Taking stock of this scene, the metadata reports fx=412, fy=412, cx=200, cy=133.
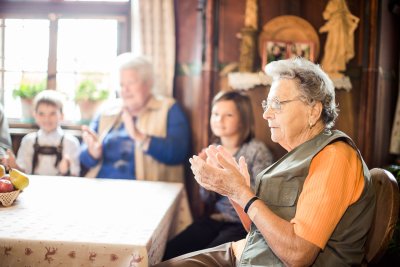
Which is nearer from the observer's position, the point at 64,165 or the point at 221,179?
the point at 221,179

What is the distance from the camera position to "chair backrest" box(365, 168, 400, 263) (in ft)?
4.57

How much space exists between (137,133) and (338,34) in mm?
1677

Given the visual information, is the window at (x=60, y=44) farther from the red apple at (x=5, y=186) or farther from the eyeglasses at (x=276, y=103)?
the eyeglasses at (x=276, y=103)

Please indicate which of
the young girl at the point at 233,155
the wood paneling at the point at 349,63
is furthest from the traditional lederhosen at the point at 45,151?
the young girl at the point at 233,155

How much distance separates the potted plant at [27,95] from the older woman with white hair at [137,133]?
0.81 m

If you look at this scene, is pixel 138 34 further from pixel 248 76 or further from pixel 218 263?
pixel 218 263

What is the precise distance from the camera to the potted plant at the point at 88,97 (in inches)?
140

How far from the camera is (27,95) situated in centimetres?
363

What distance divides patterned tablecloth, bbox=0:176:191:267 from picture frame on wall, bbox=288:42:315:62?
1.45 meters

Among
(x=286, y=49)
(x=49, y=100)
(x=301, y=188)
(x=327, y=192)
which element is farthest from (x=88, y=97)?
(x=327, y=192)

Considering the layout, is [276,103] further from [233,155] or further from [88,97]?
[88,97]

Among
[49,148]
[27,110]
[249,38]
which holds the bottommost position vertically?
[49,148]

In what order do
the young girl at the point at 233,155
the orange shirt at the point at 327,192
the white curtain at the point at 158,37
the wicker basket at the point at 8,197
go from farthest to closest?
the white curtain at the point at 158,37, the young girl at the point at 233,155, the wicker basket at the point at 8,197, the orange shirt at the point at 327,192

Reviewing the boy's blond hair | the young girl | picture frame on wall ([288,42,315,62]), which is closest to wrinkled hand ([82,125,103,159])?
the boy's blond hair
